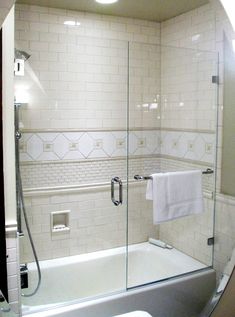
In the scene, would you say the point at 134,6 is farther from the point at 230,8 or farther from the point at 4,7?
the point at 4,7

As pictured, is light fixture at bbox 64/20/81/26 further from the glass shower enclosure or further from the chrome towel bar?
the chrome towel bar

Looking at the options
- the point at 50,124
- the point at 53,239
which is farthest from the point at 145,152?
the point at 53,239

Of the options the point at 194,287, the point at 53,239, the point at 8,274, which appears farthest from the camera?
the point at 53,239

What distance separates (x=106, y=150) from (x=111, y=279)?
96cm

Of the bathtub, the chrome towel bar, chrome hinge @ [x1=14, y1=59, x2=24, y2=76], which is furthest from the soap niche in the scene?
chrome hinge @ [x1=14, y1=59, x2=24, y2=76]

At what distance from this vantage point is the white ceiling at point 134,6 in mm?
2227

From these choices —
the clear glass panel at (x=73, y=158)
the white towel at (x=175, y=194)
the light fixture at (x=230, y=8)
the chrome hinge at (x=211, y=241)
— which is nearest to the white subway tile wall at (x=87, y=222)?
the clear glass panel at (x=73, y=158)

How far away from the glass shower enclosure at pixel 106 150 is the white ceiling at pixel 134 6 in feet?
0.41

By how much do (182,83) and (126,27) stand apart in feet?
2.07

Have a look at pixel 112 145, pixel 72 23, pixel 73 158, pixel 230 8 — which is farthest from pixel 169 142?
pixel 230 8

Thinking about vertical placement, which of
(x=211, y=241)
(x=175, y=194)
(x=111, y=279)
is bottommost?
(x=111, y=279)

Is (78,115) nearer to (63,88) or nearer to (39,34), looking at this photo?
(63,88)

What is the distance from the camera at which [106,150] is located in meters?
2.61

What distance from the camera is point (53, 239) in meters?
2.43
